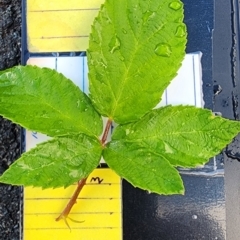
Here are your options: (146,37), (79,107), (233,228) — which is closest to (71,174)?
(79,107)

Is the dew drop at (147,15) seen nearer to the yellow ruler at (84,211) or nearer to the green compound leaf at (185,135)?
the green compound leaf at (185,135)

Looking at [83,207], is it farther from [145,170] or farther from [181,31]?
[181,31]

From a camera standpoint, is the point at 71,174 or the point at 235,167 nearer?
the point at 71,174

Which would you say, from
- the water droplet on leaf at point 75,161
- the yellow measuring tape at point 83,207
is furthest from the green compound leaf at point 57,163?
the yellow measuring tape at point 83,207

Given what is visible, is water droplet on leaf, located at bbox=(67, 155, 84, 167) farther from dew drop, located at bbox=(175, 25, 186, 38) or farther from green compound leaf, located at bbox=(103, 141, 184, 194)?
dew drop, located at bbox=(175, 25, 186, 38)

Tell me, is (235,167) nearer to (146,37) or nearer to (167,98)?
(167,98)
